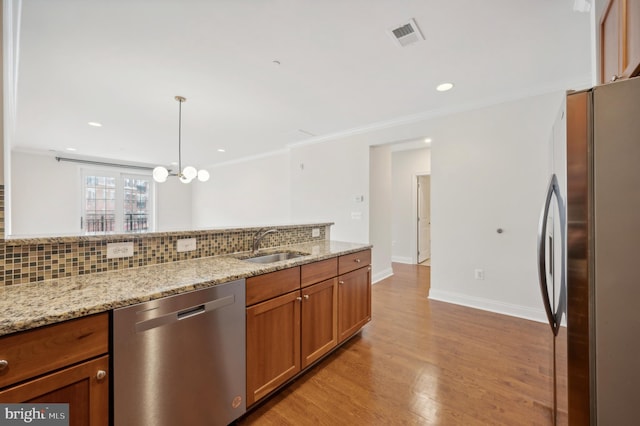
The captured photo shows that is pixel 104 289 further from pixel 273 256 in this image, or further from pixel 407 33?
pixel 407 33

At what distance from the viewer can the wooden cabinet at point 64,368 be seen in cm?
83

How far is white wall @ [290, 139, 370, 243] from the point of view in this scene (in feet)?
14.4

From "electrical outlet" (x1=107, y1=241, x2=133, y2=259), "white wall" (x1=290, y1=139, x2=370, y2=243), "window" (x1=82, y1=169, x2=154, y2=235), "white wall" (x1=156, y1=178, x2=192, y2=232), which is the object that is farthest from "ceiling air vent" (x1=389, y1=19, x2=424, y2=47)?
"white wall" (x1=156, y1=178, x2=192, y2=232)

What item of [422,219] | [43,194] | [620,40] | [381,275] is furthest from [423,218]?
[43,194]

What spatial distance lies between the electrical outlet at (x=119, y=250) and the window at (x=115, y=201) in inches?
220

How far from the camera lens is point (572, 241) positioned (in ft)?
3.06

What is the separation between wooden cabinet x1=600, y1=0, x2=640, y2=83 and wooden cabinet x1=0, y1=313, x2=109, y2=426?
222 cm

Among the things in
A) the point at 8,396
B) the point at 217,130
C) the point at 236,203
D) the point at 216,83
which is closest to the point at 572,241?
the point at 8,396

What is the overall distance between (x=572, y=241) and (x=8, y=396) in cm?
197

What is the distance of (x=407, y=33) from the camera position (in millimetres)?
1990

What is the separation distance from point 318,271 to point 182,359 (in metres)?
1.02

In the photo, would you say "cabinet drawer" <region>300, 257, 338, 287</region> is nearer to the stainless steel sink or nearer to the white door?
the stainless steel sink

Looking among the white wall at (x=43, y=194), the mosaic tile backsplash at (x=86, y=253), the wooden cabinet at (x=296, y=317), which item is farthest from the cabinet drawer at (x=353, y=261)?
the white wall at (x=43, y=194)

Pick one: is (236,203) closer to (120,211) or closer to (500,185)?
(120,211)
